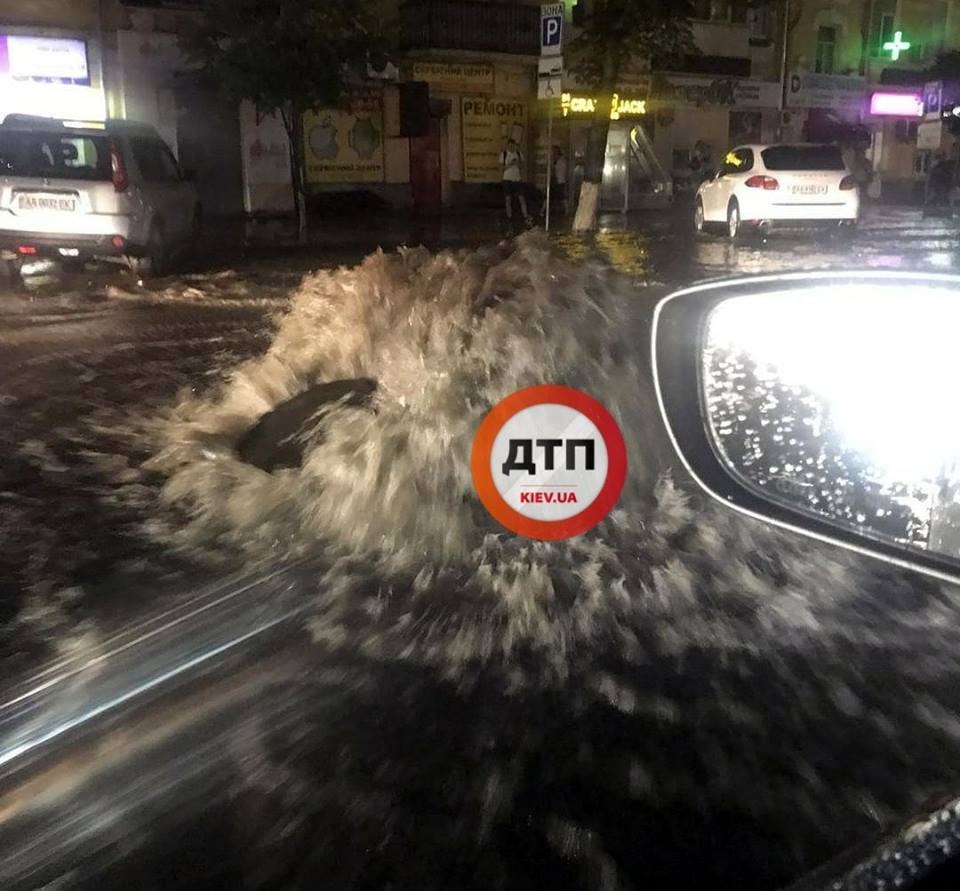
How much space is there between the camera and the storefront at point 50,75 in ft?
73.2

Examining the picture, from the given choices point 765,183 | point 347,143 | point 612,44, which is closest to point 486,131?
point 347,143

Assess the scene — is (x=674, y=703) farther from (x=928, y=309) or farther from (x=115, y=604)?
(x=115, y=604)

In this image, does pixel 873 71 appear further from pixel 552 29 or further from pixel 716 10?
pixel 552 29

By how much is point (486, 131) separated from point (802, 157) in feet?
39.1

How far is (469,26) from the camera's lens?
29031 mm

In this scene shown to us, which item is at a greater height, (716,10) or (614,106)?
(716,10)

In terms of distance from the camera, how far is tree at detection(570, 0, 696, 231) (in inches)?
790

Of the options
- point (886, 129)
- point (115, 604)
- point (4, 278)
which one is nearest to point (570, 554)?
point (115, 604)

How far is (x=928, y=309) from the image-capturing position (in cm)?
234

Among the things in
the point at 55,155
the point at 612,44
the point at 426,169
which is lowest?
the point at 426,169

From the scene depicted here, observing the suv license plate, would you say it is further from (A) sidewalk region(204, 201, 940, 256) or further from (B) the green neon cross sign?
(B) the green neon cross sign

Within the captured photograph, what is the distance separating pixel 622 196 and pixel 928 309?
91.0 feet

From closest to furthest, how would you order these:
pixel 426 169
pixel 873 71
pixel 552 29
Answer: pixel 552 29 → pixel 426 169 → pixel 873 71

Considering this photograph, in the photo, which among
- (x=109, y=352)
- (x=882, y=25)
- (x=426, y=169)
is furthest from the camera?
(x=882, y=25)
